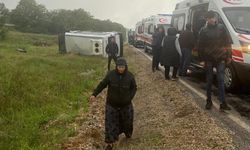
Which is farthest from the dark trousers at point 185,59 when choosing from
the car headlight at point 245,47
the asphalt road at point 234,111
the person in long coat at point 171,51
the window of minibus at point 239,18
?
the car headlight at point 245,47

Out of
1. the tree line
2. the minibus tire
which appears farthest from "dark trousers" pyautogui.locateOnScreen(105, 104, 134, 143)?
the tree line

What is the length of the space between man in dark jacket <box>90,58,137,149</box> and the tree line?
7158cm

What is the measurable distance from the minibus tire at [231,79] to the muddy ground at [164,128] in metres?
1.07

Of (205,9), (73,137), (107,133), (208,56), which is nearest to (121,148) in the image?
(107,133)

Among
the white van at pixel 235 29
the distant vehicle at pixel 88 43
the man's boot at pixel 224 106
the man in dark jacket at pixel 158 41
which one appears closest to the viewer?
the man's boot at pixel 224 106

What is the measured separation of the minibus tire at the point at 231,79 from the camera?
33.3ft

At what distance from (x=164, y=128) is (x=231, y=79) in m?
3.35

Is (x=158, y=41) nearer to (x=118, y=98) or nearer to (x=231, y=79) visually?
(x=231, y=79)

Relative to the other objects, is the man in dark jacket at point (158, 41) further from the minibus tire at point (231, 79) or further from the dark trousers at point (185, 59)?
the minibus tire at point (231, 79)

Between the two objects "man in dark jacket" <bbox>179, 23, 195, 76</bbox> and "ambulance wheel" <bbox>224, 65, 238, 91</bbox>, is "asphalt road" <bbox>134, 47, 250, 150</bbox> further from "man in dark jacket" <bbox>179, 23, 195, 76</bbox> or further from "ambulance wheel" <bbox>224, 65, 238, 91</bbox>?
"man in dark jacket" <bbox>179, 23, 195, 76</bbox>

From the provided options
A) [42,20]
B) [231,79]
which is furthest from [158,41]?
[42,20]

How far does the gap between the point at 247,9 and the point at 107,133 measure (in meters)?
5.94

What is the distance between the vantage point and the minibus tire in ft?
33.3

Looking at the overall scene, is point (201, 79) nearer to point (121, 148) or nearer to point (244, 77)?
point (244, 77)
